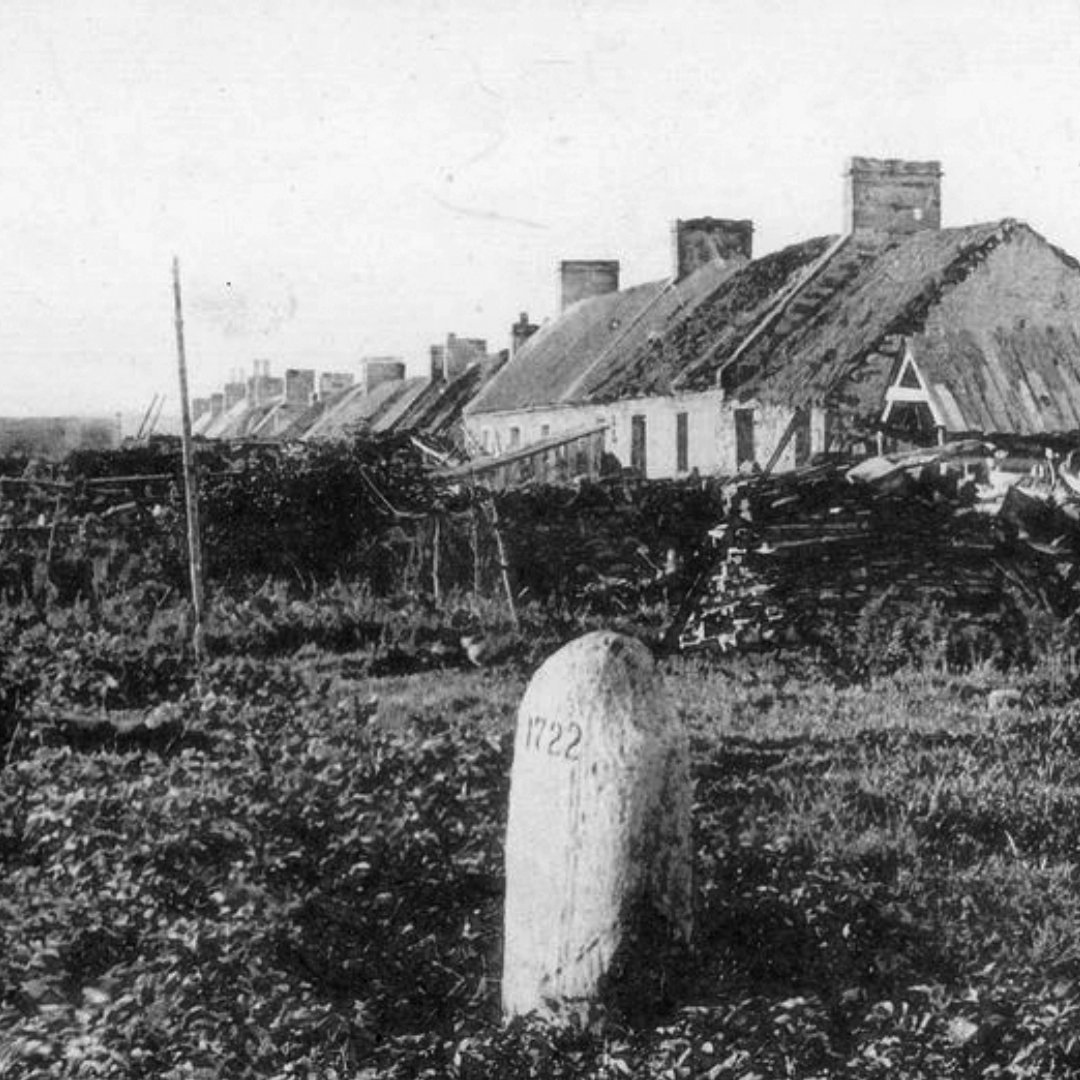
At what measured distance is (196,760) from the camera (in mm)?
8711

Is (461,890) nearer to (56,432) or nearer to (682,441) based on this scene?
(682,441)

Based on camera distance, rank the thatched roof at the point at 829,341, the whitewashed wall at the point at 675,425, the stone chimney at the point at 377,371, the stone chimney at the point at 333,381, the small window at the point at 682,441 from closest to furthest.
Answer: the thatched roof at the point at 829,341, the whitewashed wall at the point at 675,425, the small window at the point at 682,441, the stone chimney at the point at 377,371, the stone chimney at the point at 333,381

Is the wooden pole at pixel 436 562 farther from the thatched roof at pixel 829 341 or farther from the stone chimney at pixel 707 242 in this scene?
the stone chimney at pixel 707 242

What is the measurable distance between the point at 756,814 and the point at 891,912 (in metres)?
1.57

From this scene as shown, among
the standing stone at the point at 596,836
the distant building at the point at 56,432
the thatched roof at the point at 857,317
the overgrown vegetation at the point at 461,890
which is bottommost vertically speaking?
the overgrown vegetation at the point at 461,890

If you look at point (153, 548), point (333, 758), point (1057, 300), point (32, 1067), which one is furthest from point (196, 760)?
point (1057, 300)

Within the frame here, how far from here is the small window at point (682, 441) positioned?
97.8ft

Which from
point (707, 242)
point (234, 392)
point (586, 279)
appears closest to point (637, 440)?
point (707, 242)

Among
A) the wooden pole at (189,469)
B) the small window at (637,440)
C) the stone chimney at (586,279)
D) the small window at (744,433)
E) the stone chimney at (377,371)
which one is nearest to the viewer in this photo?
the wooden pole at (189,469)

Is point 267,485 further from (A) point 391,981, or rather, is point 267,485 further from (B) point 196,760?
(A) point 391,981

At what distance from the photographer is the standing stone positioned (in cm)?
525

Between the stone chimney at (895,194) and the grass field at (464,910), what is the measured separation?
1987 cm

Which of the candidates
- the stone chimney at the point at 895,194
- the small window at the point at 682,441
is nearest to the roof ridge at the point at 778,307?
the stone chimney at the point at 895,194

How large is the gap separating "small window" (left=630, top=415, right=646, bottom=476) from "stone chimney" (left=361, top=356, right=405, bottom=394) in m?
24.7
